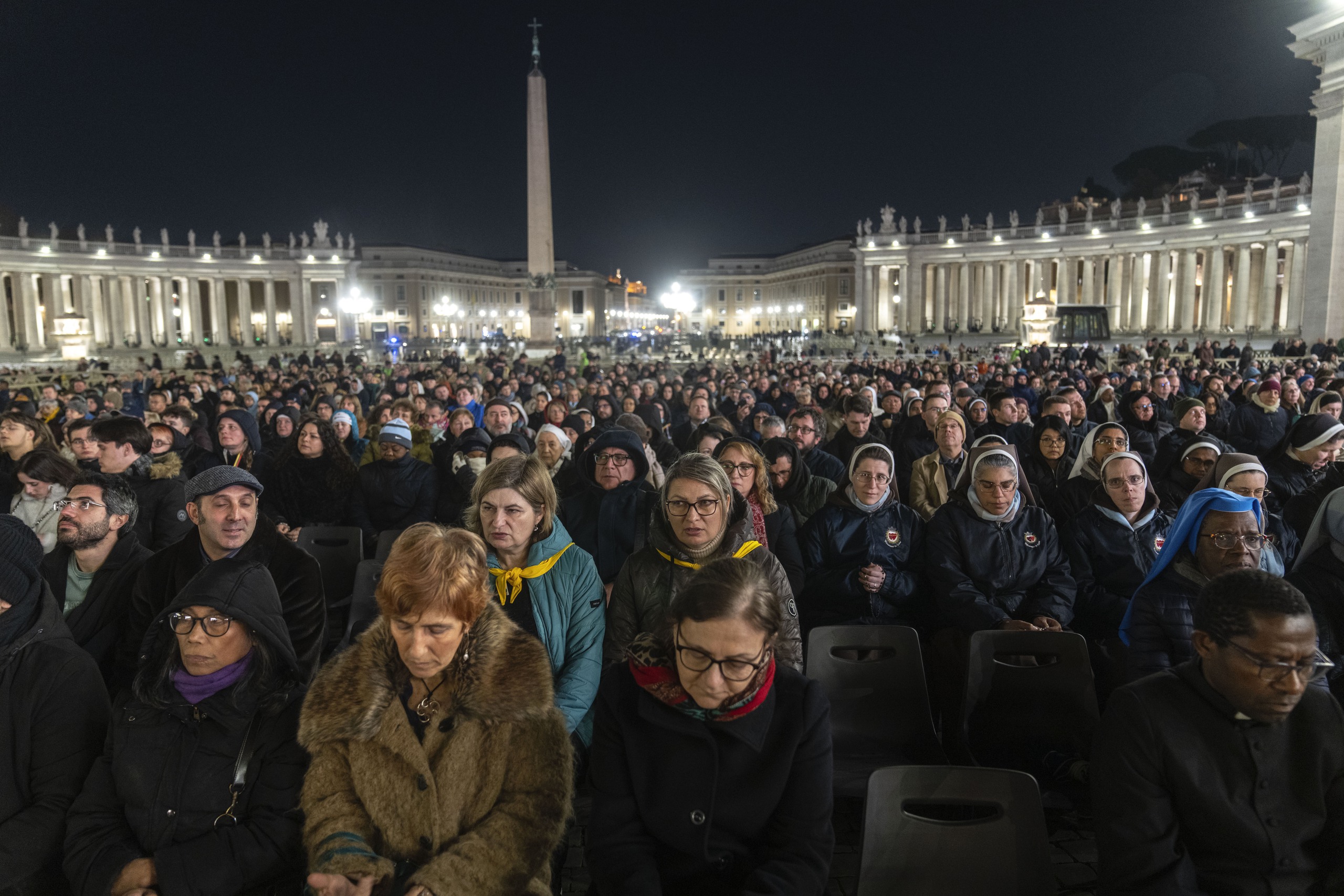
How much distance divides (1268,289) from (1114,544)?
2200 inches

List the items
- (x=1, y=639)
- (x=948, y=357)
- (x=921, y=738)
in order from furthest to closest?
1. (x=948, y=357)
2. (x=921, y=738)
3. (x=1, y=639)

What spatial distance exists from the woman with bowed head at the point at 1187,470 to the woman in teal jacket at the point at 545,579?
4.51m

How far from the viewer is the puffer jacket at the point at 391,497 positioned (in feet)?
23.7

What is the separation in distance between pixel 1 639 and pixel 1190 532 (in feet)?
15.4

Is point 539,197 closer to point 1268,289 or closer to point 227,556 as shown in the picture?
point 227,556

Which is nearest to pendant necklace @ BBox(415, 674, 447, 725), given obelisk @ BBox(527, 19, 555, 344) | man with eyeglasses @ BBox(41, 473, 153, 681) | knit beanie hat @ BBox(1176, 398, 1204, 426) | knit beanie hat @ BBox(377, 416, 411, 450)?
man with eyeglasses @ BBox(41, 473, 153, 681)

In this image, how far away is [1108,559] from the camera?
5.03m

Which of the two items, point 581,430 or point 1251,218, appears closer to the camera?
point 581,430

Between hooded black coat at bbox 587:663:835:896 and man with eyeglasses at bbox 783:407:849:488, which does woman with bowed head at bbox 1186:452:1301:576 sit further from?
hooded black coat at bbox 587:663:835:896

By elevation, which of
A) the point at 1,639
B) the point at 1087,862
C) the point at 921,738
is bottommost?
the point at 1087,862

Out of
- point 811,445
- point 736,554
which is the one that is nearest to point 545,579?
point 736,554

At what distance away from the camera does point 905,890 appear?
298cm

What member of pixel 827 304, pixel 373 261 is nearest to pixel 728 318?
pixel 827 304

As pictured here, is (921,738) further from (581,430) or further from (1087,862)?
(581,430)
